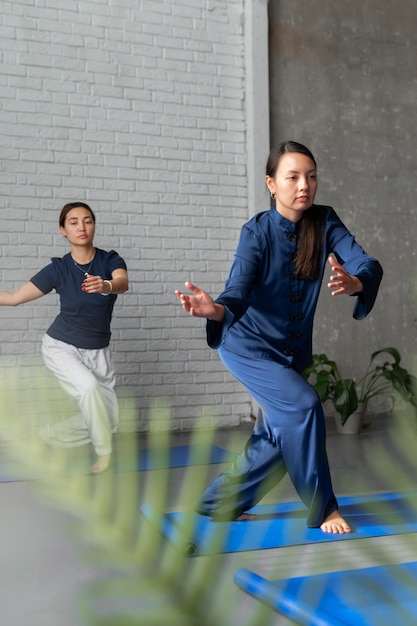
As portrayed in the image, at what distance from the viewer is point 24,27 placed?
178 inches

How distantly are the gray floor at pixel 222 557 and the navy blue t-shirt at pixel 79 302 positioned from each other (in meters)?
1.00

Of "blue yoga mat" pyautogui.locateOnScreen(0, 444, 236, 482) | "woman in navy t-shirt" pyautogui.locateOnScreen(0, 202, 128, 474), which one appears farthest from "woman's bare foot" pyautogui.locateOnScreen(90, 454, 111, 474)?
"woman in navy t-shirt" pyautogui.locateOnScreen(0, 202, 128, 474)

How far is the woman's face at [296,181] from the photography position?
2455 mm

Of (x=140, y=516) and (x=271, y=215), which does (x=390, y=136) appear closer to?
(x=271, y=215)

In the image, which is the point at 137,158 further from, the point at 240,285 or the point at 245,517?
the point at 245,517

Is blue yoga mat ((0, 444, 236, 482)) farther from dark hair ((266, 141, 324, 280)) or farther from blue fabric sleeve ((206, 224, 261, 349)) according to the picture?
dark hair ((266, 141, 324, 280))

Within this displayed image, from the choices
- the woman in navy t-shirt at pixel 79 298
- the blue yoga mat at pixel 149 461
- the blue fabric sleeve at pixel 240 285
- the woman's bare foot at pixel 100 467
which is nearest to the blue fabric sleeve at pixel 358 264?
the blue fabric sleeve at pixel 240 285

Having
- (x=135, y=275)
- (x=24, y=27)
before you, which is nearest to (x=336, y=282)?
(x=135, y=275)

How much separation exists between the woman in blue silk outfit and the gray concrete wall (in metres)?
2.69

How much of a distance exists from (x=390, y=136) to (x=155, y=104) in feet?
5.74

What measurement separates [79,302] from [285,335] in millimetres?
1550

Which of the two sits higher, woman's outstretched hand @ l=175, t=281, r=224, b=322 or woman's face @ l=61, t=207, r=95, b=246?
woman's face @ l=61, t=207, r=95, b=246

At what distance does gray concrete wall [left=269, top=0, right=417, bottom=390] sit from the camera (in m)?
5.16

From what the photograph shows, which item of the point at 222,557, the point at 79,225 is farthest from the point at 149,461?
the point at 79,225
